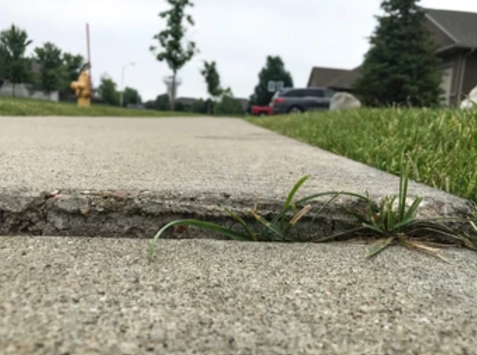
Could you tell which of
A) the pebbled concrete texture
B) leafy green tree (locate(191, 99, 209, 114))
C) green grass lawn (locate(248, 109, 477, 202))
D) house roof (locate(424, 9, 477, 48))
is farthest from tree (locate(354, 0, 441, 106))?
leafy green tree (locate(191, 99, 209, 114))

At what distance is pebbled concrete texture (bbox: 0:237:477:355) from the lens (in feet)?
2.14

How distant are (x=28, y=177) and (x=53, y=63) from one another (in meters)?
26.3

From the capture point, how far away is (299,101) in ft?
56.6

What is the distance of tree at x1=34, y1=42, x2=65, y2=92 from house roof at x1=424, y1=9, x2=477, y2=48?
17900 millimetres

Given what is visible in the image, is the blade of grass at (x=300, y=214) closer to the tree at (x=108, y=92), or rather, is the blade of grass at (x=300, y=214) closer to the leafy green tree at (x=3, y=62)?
the leafy green tree at (x=3, y=62)

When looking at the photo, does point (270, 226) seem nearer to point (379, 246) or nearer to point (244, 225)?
point (244, 225)

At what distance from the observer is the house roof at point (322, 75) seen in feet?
137

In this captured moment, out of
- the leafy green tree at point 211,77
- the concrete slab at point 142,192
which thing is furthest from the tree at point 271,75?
the concrete slab at point 142,192

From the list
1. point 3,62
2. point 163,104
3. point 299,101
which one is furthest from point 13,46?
point 163,104

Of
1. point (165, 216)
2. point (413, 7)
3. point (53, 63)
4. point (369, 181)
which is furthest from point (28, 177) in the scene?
point (53, 63)

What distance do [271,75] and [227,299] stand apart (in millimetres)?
54161

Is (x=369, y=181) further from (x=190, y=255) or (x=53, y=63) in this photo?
(x=53, y=63)

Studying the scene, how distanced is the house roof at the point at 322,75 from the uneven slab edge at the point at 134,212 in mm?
41746

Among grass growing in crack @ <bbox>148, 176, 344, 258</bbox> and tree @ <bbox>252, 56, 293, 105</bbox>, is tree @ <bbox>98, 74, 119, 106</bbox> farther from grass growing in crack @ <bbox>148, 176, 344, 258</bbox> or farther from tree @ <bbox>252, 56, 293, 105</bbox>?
grass growing in crack @ <bbox>148, 176, 344, 258</bbox>
